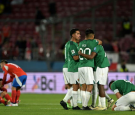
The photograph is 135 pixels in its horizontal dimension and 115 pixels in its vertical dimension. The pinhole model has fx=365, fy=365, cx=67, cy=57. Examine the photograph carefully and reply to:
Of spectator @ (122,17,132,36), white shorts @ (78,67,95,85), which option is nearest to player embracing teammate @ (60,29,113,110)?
white shorts @ (78,67,95,85)

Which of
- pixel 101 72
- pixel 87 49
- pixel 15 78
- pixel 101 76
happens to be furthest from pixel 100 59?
pixel 15 78

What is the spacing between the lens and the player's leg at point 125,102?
9.79 meters

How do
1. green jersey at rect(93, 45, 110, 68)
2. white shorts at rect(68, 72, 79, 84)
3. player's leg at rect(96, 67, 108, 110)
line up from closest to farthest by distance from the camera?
player's leg at rect(96, 67, 108, 110) < green jersey at rect(93, 45, 110, 68) < white shorts at rect(68, 72, 79, 84)

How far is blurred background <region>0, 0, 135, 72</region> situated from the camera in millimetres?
20000

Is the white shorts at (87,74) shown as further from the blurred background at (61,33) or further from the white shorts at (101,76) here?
the blurred background at (61,33)

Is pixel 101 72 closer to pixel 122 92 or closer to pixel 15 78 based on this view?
pixel 122 92

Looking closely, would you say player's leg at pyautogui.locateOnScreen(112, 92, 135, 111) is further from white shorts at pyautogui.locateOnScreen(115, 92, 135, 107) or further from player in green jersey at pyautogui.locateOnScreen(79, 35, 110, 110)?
player in green jersey at pyautogui.locateOnScreen(79, 35, 110, 110)

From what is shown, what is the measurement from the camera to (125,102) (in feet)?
32.6

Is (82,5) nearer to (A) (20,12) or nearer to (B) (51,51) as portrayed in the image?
(A) (20,12)

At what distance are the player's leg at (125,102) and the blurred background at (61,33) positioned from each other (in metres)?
9.08

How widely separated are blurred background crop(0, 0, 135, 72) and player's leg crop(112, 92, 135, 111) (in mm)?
9079

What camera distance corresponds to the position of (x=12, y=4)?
29188mm

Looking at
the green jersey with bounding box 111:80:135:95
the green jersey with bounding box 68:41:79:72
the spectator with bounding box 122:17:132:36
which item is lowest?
the green jersey with bounding box 111:80:135:95

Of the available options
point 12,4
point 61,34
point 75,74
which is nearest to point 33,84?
point 61,34
